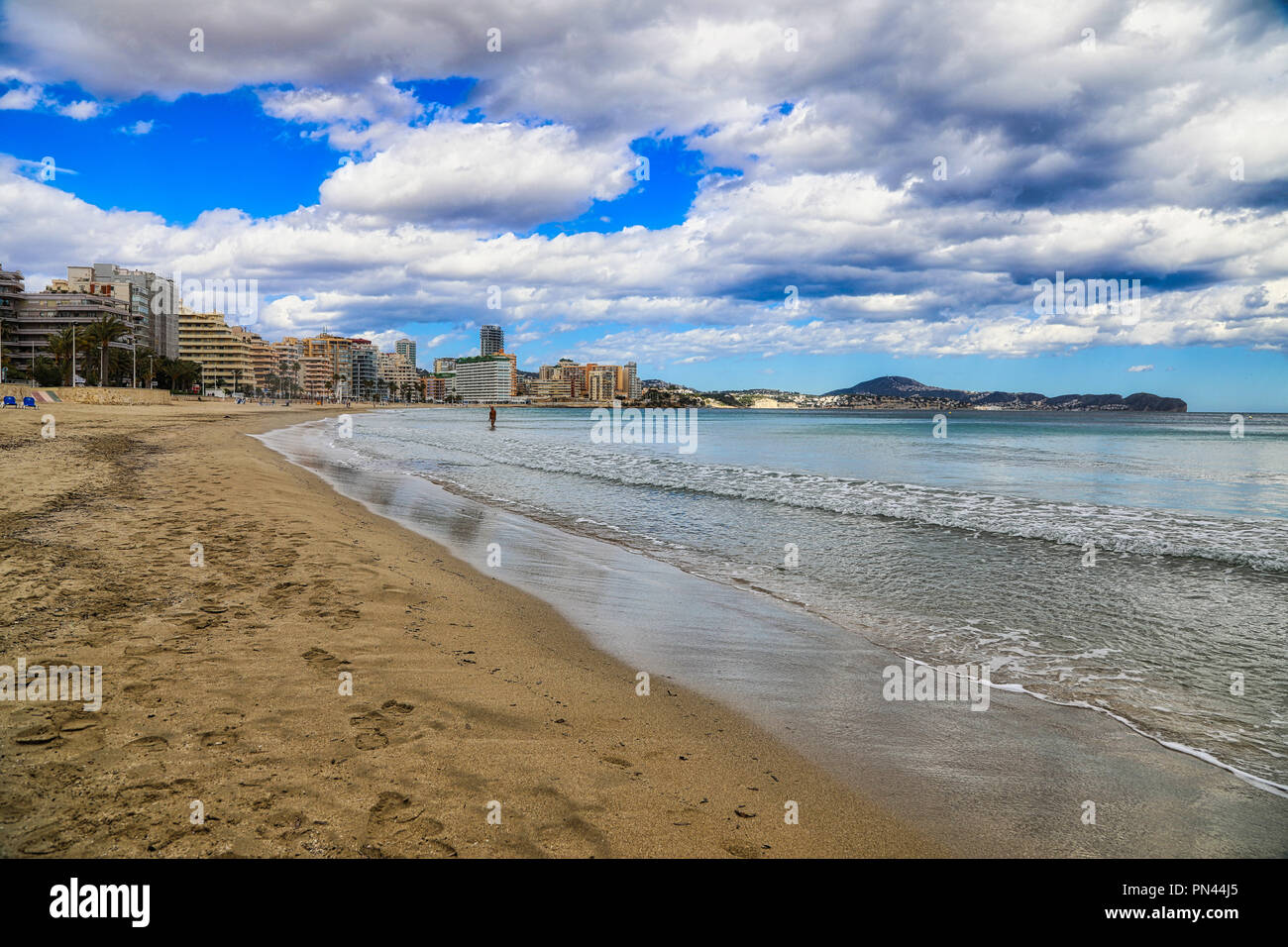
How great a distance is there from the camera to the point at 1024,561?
451 inches

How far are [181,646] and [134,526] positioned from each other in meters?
6.02

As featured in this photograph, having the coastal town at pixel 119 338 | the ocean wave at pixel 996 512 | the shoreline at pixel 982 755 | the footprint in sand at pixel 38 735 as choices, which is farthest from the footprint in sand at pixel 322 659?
the coastal town at pixel 119 338

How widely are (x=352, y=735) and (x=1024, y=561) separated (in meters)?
11.1

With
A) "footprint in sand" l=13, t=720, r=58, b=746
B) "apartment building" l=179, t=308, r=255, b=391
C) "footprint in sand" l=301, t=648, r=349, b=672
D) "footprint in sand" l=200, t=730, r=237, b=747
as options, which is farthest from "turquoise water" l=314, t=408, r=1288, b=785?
"apartment building" l=179, t=308, r=255, b=391

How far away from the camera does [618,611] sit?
27.2 ft

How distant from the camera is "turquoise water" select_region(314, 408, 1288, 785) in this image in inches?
247

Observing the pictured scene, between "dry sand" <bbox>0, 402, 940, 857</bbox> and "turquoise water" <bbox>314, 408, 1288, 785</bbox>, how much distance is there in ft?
11.6

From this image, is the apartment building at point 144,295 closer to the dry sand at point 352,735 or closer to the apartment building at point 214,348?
the apartment building at point 214,348

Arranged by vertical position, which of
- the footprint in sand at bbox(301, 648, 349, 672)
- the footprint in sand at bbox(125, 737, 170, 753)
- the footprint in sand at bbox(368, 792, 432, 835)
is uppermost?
the footprint in sand at bbox(125, 737, 170, 753)

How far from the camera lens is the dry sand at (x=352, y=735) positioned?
3305 mm

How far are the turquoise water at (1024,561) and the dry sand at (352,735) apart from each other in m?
3.54

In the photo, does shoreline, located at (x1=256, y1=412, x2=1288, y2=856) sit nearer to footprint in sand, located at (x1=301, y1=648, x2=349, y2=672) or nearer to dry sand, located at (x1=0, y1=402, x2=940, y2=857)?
dry sand, located at (x1=0, y1=402, x2=940, y2=857)
